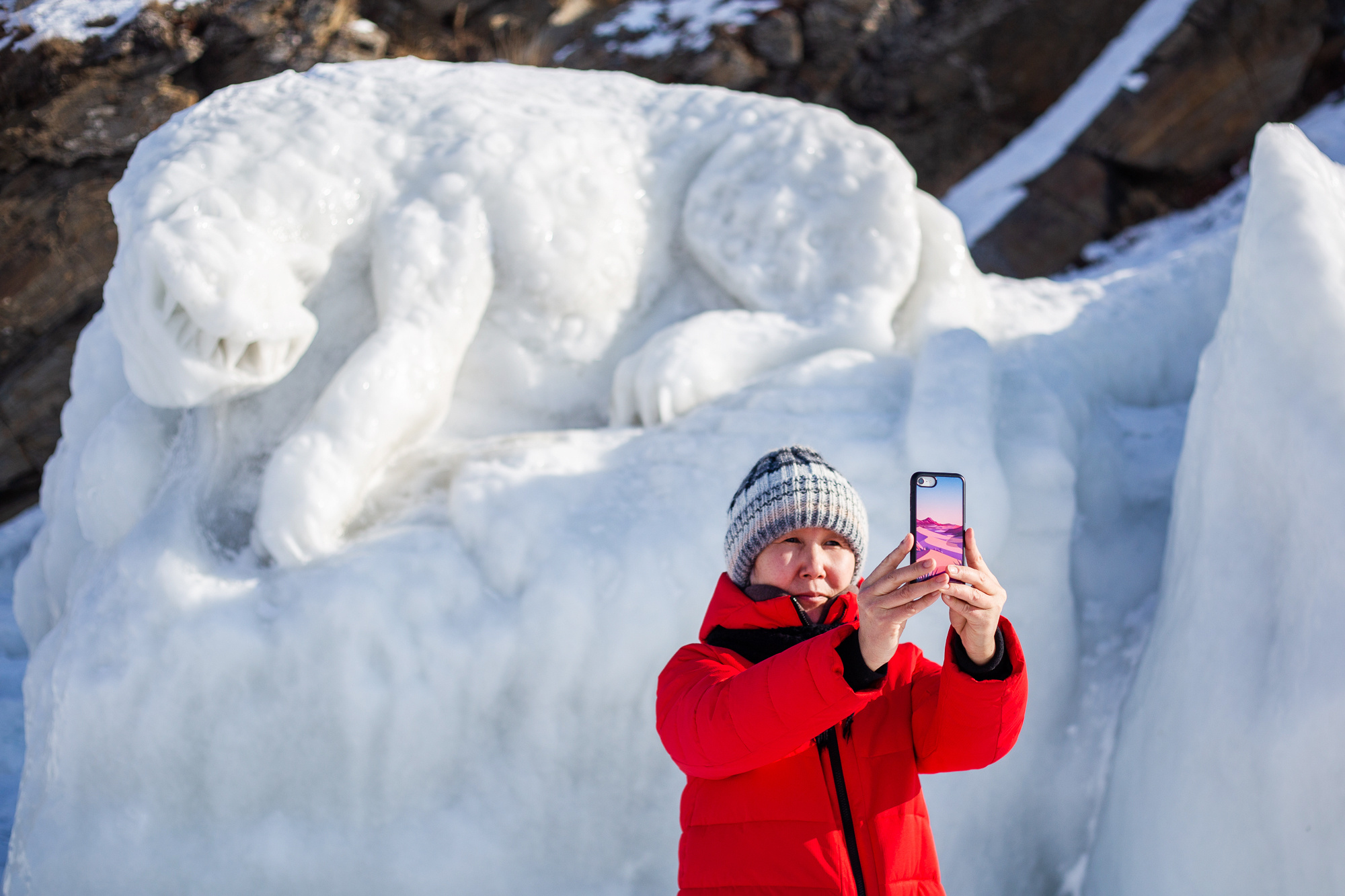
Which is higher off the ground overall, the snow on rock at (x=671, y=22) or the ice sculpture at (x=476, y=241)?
the ice sculpture at (x=476, y=241)

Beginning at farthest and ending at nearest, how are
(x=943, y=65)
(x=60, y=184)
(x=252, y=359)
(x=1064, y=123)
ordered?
(x=943, y=65)
(x=1064, y=123)
(x=60, y=184)
(x=252, y=359)

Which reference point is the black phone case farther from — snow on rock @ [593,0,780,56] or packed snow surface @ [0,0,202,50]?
snow on rock @ [593,0,780,56]

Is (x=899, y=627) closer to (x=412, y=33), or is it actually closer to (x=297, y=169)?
(x=297, y=169)

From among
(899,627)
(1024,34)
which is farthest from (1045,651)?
(1024,34)

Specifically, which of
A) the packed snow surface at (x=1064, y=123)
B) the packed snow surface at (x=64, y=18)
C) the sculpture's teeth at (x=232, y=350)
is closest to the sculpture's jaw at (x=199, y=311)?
the sculpture's teeth at (x=232, y=350)

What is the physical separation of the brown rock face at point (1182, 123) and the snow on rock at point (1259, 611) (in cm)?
437

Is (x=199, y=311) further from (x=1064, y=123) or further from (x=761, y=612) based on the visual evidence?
(x=1064, y=123)

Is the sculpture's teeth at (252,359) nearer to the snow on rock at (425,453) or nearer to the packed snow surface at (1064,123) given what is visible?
the snow on rock at (425,453)

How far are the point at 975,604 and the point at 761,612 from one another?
31cm

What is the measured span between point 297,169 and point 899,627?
5.94ft

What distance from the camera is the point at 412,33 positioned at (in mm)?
6219

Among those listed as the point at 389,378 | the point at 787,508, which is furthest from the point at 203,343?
the point at 787,508

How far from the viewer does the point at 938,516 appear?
3.63 ft

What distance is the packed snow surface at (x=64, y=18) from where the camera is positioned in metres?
4.52
